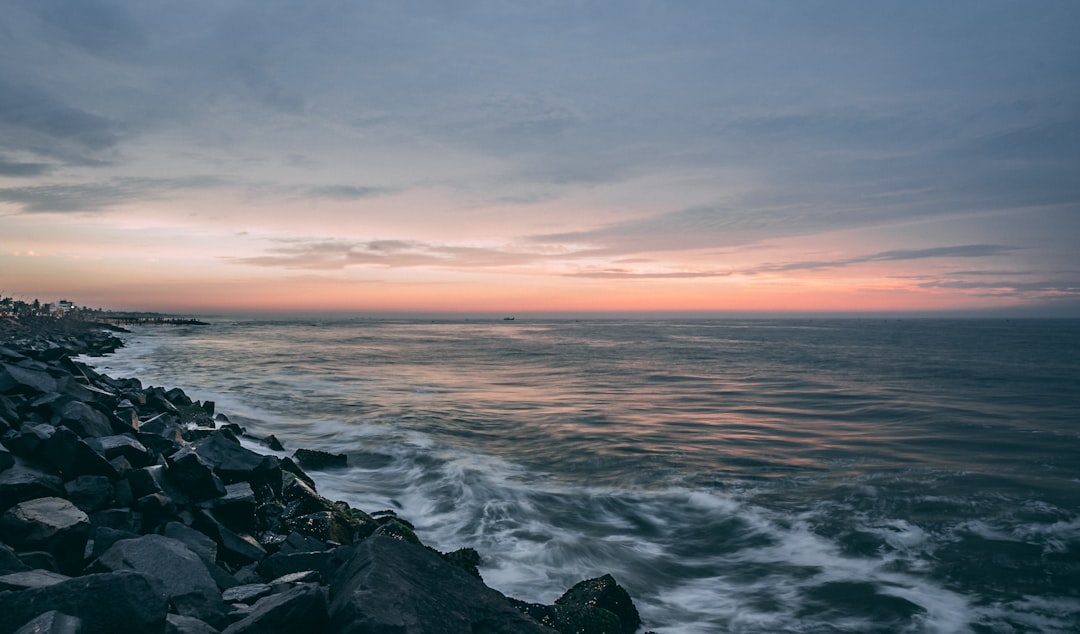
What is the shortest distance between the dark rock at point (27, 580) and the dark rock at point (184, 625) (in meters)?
0.63

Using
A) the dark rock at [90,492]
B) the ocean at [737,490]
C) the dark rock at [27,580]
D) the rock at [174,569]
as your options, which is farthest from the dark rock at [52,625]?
the ocean at [737,490]

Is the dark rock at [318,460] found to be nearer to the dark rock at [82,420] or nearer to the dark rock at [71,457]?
the dark rock at [82,420]

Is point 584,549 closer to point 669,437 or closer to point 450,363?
point 669,437

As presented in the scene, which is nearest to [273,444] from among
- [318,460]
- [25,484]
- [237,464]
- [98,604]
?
[318,460]

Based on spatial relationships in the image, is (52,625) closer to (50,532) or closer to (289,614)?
(289,614)

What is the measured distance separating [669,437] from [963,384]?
24.0m

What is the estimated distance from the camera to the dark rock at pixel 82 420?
8.09m

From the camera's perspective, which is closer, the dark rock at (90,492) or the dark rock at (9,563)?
the dark rock at (9,563)

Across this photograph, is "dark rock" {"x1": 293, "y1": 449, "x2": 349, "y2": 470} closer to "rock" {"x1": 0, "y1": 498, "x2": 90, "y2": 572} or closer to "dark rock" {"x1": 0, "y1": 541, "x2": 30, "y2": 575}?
"rock" {"x1": 0, "y1": 498, "x2": 90, "y2": 572}

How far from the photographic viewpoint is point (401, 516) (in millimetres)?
10336

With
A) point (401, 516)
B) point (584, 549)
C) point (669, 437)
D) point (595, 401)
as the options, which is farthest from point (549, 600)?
point (595, 401)

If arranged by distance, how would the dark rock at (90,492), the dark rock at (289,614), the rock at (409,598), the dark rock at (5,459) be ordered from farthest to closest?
the dark rock at (90,492) < the dark rock at (5,459) < the rock at (409,598) < the dark rock at (289,614)

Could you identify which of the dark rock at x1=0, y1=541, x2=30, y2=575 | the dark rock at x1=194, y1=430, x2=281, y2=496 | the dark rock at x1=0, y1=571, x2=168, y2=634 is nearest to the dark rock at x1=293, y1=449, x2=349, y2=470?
the dark rock at x1=194, y1=430, x2=281, y2=496

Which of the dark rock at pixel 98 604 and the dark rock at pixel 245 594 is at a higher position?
the dark rock at pixel 98 604
